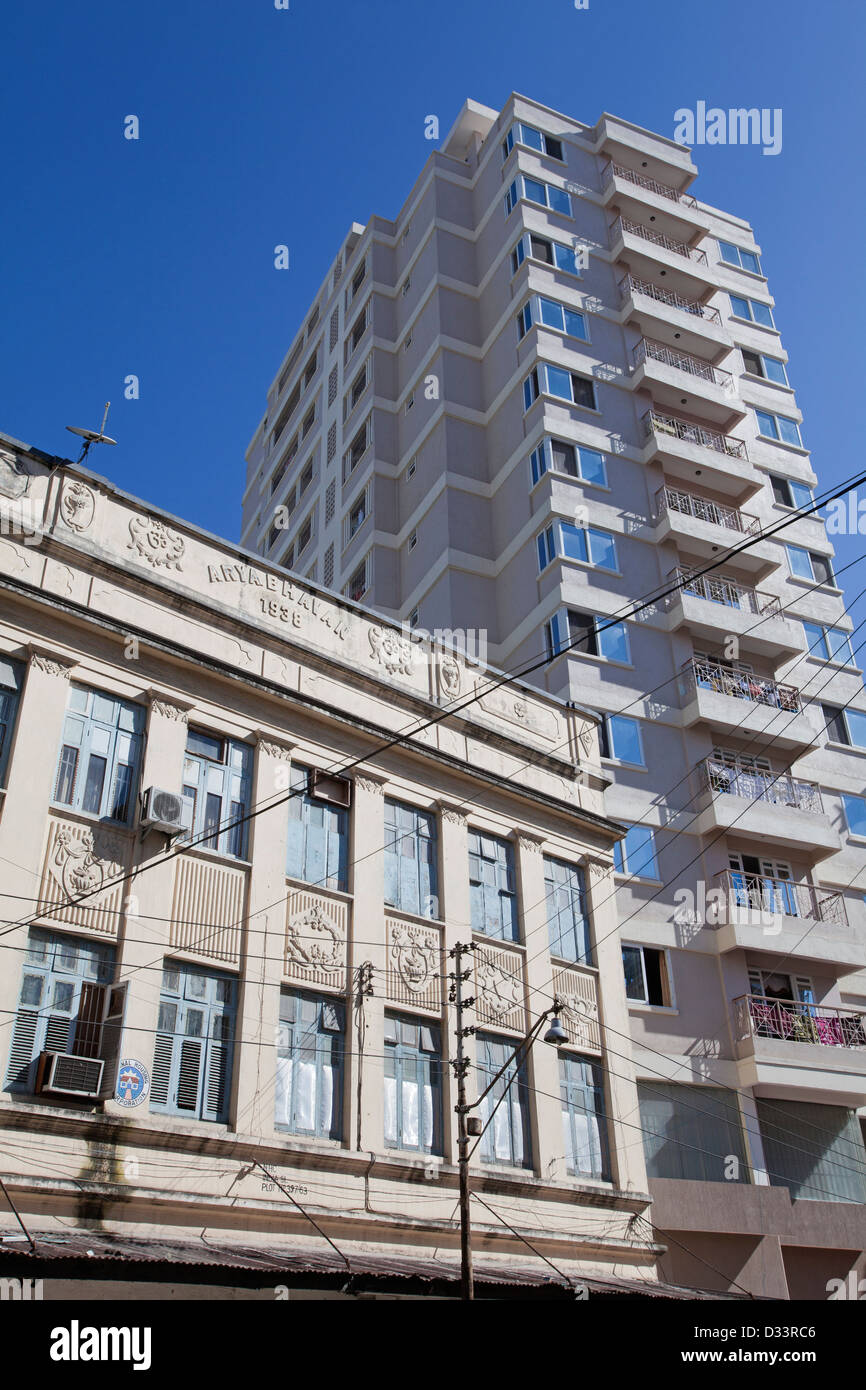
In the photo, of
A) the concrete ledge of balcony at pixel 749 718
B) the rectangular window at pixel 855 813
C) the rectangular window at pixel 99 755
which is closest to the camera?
the rectangular window at pixel 99 755

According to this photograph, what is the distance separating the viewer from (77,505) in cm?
1609

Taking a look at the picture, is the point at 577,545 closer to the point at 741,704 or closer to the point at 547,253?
the point at 741,704

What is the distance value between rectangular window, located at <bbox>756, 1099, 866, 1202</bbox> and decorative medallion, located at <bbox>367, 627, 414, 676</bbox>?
1282cm

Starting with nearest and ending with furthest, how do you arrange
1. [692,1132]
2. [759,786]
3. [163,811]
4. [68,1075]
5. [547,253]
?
[68,1075] → [163,811] → [692,1132] → [759,786] → [547,253]

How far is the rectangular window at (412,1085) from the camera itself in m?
16.3

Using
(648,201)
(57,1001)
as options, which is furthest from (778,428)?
(57,1001)

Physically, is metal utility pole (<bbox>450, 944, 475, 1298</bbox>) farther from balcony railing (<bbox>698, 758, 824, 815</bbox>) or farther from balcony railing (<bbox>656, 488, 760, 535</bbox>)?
balcony railing (<bbox>656, 488, 760, 535</bbox>)

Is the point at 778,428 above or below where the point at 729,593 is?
above

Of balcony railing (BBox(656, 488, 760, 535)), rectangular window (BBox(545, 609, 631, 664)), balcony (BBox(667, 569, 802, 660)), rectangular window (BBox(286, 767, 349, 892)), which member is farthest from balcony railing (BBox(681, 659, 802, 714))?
rectangular window (BBox(286, 767, 349, 892))

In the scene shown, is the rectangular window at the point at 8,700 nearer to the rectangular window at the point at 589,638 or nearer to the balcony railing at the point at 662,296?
the rectangular window at the point at 589,638

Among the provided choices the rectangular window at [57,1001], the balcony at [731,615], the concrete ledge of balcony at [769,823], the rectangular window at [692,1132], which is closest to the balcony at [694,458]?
the balcony at [731,615]

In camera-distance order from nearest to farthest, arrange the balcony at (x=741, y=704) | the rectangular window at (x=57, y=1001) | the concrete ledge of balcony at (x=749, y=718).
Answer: the rectangular window at (x=57, y=1001) → the concrete ledge of balcony at (x=749, y=718) → the balcony at (x=741, y=704)

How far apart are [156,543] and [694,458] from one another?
20.4 metres

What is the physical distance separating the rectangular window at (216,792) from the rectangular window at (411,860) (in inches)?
109
